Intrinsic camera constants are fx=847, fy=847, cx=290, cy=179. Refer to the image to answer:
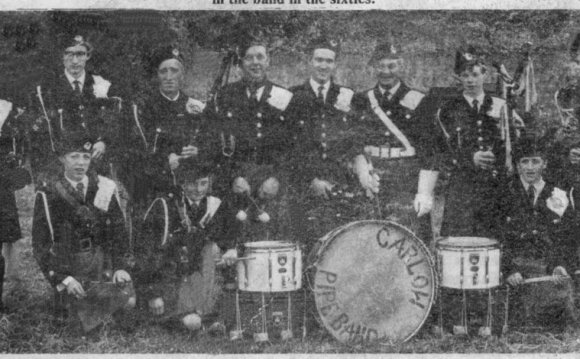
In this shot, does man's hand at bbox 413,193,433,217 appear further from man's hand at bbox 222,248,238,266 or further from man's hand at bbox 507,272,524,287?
man's hand at bbox 222,248,238,266

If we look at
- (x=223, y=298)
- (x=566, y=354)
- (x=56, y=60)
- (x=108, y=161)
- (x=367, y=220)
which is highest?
(x=56, y=60)

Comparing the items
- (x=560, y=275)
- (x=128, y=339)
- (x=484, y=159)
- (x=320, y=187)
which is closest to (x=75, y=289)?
(x=128, y=339)

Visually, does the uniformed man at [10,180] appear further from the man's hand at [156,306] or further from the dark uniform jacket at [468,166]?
the dark uniform jacket at [468,166]

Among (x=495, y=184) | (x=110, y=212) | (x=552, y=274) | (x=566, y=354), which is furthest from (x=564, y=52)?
(x=110, y=212)

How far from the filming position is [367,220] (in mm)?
7828

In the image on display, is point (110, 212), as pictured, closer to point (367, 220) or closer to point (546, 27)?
point (367, 220)

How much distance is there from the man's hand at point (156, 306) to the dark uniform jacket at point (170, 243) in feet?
0.18

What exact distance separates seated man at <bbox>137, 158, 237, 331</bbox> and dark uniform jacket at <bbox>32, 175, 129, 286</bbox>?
0.28 metres

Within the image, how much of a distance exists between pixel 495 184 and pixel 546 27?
5.10 ft

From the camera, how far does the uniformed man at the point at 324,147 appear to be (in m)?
7.88

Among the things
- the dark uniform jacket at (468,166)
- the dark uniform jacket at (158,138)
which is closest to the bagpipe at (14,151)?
the dark uniform jacket at (158,138)

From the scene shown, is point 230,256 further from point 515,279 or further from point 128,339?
point 515,279

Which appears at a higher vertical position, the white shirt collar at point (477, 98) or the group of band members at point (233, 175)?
the white shirt collar at point (477, 98)

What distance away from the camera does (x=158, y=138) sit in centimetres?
789
